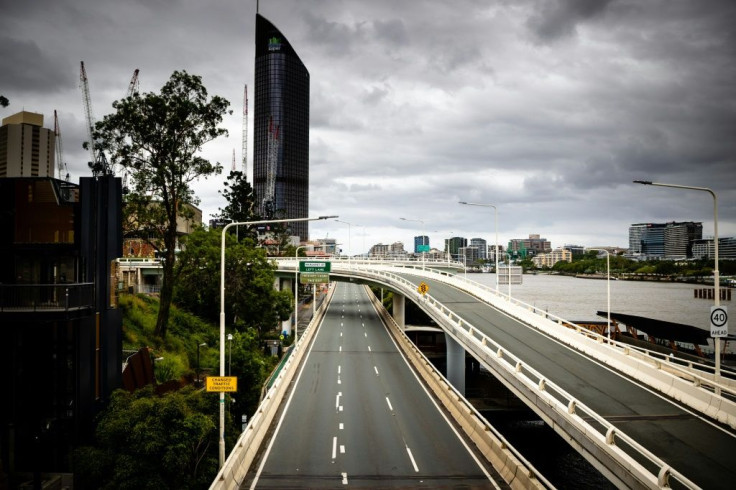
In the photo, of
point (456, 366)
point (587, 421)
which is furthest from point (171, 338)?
point (587, 421)

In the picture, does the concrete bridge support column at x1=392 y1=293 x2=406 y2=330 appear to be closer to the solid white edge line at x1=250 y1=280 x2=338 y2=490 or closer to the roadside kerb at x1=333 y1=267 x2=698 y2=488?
the solid white edge line at x1=250 y1=280 x2=338 y2=490

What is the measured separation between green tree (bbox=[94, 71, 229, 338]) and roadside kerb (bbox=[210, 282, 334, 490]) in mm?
12648

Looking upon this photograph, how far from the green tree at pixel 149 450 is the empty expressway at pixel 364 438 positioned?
95.3 inches

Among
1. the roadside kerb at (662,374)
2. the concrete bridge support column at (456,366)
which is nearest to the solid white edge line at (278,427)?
the concrete bridge support column at (456,366)

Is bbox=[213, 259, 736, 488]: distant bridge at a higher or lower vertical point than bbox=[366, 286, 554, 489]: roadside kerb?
higher

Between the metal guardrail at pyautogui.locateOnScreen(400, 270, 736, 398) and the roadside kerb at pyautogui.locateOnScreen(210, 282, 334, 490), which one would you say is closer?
the roadside kerb at pyautogui.locateOnScreen(210, 282, 334, 490)

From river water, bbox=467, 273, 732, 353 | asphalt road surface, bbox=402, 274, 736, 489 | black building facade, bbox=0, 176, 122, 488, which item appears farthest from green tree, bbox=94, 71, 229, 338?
river water, bbox=467, 273, 732, 353

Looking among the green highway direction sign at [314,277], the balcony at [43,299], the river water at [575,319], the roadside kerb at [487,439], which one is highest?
the balcony at [43,299]

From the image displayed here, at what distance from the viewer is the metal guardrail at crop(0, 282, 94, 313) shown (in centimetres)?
1961

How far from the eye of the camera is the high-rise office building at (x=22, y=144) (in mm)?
32156

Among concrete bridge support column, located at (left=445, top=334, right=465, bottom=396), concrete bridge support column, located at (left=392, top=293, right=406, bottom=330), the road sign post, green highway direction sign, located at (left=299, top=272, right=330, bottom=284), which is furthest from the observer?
concrete bridge support column, located at (left=392, top=293, right=406, bottom=330)

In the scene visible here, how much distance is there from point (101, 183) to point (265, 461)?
1513cm

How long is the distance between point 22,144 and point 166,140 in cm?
947

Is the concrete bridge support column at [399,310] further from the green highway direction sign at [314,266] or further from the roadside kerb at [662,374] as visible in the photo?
the roadside kerb at [662,374]
